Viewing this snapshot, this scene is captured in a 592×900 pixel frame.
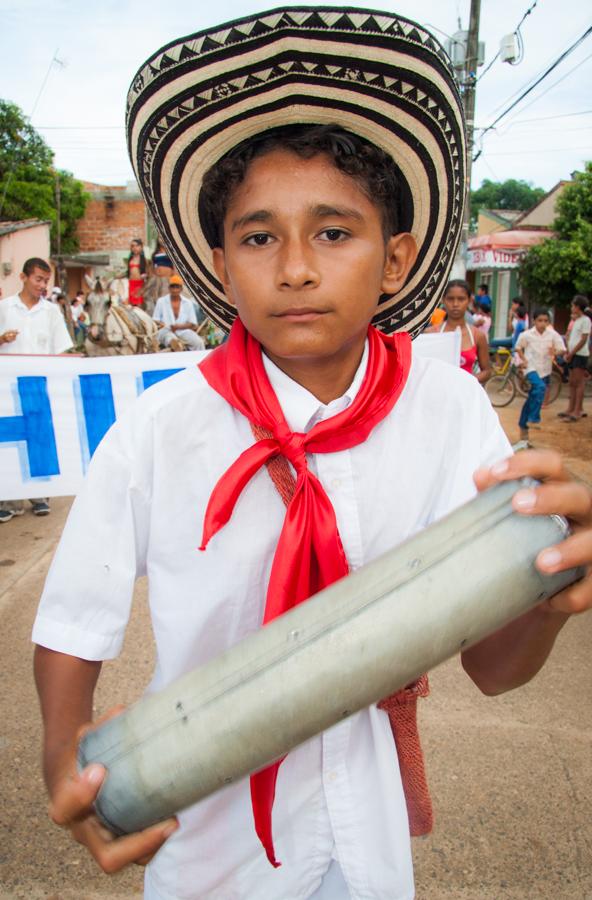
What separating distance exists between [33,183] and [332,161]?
34.8 meters

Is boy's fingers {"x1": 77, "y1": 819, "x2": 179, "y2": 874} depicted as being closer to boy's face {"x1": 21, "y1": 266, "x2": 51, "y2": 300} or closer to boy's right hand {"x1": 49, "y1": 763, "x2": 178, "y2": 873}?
boy's right hand {"x1": 49, "y1": 763, "x2": 178, "y2": 873}

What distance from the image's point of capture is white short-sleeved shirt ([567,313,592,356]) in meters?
11.1

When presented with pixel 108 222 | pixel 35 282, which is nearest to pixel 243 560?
pixel 35 282

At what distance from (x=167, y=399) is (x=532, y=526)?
26.2 inches

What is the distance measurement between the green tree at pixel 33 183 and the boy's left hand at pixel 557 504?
3330 cm

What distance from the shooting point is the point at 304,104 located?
1.21m

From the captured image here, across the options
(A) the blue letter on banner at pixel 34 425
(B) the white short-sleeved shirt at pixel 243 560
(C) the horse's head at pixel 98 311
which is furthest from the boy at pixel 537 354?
(B) the white short-sleeved shirt at pixel 243 560

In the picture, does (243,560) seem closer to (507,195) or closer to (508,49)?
(508,49)

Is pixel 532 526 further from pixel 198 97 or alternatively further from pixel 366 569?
pixel 198 97

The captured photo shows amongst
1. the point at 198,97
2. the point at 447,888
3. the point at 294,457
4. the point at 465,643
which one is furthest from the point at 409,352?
the point at 447,888

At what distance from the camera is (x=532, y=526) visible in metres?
0.77

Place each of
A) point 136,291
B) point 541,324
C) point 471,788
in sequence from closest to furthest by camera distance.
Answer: point 471,788, point 541,324, point 136,291

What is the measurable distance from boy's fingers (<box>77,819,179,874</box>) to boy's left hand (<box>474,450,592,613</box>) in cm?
54

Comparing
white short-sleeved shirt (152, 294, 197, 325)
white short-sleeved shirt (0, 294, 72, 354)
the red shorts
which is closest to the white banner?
white short-sleeved shirt (0, 294, 72, 354)
